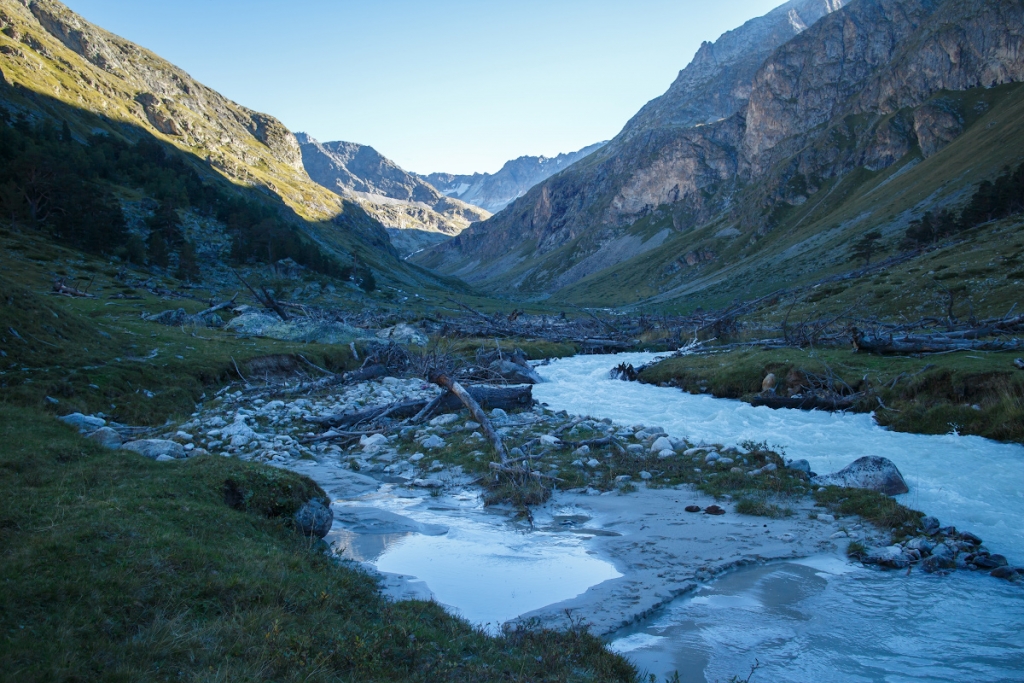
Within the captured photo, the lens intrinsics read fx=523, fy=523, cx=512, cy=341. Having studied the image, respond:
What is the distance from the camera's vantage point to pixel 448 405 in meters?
18.7

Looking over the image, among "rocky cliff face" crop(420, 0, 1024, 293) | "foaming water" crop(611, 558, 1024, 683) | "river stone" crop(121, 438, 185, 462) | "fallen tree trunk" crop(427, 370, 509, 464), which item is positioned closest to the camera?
"foaming water" crop(611, 558, 1024, 683)

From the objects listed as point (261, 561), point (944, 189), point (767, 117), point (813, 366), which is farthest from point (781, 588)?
point (767, 117)

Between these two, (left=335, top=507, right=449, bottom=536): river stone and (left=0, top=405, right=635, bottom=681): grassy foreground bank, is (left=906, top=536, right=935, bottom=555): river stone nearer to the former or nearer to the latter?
(left=0, top=405, right=635, bottom=681): grassy foreground bank

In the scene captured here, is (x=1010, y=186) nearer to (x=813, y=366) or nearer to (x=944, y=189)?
(x=944, y=189)

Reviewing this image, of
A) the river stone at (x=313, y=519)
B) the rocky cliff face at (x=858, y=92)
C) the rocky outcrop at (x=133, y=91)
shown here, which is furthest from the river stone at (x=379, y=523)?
the rocky cliff face at (x=858, y=92)

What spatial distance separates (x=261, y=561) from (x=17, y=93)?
114 m

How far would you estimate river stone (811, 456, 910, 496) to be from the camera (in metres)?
10.3

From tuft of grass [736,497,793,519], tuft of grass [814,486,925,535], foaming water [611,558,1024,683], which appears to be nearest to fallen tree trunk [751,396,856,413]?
tuft of grass [814,486,925,535]

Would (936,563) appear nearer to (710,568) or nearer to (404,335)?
(710,568)

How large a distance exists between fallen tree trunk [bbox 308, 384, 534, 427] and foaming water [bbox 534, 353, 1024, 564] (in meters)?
1.91

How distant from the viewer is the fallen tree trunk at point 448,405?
1692 cm

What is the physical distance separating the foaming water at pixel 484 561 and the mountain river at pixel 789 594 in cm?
3

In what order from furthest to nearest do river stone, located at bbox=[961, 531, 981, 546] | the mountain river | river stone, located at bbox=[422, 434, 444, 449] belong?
river stone, located at bbox=[422, 434, 444, 449], river stone, located at bbox=[961, 531, 981, 546], the mountain river

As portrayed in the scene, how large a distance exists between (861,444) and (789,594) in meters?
8.85
